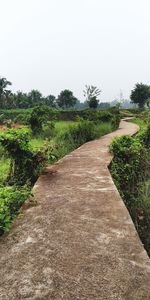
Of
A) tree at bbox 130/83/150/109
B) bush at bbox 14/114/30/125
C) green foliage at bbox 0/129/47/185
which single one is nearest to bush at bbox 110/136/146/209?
green foliage at bbox 0/129/47/185

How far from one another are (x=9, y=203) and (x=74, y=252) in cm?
115

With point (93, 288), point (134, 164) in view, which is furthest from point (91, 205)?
point (134, 164)

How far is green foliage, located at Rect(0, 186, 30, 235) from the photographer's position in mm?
3036

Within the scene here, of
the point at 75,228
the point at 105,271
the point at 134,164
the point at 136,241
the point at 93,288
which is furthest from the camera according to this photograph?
the point at 134,164

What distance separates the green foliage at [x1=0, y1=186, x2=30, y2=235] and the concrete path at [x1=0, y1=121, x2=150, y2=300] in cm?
10

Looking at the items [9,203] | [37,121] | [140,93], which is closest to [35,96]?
[140,93]

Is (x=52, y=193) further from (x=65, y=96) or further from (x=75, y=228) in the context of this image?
(x=65, y=96)

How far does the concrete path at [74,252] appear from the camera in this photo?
207 centimetres

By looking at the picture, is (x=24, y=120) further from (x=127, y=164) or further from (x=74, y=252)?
(x=74, y=252)

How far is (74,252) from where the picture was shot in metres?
2.54

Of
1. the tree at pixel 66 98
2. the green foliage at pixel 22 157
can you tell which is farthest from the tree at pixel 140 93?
the green foliage at pixel 22 157

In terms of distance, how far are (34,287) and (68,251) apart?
50cm

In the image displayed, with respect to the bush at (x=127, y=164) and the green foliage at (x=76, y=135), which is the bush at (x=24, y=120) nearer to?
the green foliage at (x=76, y=135)

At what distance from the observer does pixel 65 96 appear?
60.6 m
